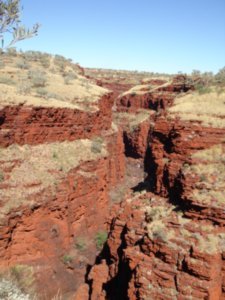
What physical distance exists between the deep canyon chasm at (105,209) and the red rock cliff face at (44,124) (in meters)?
0.08

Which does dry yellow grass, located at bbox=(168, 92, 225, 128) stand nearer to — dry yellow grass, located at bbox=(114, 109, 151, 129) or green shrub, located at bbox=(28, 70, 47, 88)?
green shrub, located at bbox=(28, 70, 47, 88)

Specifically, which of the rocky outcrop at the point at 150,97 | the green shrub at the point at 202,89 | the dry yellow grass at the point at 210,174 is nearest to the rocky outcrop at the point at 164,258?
the dry yellow grass at the point at 210,174

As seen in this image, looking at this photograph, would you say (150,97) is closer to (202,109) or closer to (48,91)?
(48,91)

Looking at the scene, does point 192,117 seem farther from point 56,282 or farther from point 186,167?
point 56,282

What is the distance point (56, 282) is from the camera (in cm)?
2422

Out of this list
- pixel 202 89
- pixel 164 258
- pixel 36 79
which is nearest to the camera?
pixel 164 258

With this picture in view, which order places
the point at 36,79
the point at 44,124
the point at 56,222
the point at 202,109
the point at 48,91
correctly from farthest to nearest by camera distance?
the point at 36,79
the point at 48,91
the point at 44,124
the point at 56,222
the point at 202,109

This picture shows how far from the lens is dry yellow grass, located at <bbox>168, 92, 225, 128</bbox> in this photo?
19359mm

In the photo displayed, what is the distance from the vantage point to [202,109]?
20438 millimetres

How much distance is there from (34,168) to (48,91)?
12683 millimetres

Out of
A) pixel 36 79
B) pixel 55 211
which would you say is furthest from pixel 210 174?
pixel 36 79

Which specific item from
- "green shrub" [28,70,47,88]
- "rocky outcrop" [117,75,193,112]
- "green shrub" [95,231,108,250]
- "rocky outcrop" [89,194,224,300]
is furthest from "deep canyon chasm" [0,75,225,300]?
"rocky outcrop" [117,75,193,112]

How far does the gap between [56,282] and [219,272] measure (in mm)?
12166

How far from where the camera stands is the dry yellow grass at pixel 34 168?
24.7 m
